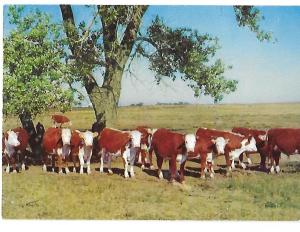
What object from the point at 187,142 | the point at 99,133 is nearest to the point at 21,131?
the point at 99,133

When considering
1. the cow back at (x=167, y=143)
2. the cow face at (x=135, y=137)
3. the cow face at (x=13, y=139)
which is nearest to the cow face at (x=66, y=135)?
the cow face at (x=13, y=139)

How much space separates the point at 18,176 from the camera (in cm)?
554

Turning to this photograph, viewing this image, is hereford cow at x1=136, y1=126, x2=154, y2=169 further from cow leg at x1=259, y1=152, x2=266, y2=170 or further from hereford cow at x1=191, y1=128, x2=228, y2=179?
cow leg at x1=259, y1=152, x2=266, y2=170

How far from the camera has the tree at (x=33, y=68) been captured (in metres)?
5.40

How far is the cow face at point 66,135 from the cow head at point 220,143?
1160 mm

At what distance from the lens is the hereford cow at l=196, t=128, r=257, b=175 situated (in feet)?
18.1

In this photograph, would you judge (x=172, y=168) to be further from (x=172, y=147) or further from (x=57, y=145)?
(x=57, y=145)

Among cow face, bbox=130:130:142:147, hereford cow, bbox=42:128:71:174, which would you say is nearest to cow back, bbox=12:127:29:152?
hereford cow, bbox=42:128:71:174

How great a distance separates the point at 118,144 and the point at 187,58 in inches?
35.5

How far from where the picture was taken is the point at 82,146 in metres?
5.63

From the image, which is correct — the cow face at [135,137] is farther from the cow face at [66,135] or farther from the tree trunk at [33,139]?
the tree trunk at [33,139]

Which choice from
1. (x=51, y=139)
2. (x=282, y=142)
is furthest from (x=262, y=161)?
(x=51, y=139)

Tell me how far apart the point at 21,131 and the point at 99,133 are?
0.63 m

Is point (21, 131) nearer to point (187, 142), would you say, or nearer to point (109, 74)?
point (109, 74)
